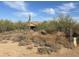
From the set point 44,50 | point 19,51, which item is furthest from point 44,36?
point 19,51

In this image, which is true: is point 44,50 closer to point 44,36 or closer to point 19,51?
point 44,36

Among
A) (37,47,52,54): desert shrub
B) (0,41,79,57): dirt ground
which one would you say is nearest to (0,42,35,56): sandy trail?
(0,41,79,57): dirt ground

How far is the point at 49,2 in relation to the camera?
419 centimetres

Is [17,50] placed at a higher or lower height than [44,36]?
lower

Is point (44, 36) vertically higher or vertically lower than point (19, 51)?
higher

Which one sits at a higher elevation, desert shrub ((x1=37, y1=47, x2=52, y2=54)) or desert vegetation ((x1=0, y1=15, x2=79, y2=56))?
desert vegetation ((x1=0, y1=15, x2=79, y2=56))

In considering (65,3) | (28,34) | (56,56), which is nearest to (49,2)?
(65,3)

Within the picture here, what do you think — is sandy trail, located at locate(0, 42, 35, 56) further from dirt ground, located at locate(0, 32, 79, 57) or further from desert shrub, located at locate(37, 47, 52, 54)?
desert shrub, located at locate(37, 47, 52, 54)

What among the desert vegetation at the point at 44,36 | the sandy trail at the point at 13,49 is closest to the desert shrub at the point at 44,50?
the desert vegetation at the point at 44,36

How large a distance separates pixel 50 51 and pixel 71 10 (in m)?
0.75

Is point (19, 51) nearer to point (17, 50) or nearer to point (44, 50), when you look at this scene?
point (17, 50)

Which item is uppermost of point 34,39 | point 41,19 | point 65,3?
point 65,3

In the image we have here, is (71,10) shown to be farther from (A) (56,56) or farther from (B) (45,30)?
(A) (56,56)

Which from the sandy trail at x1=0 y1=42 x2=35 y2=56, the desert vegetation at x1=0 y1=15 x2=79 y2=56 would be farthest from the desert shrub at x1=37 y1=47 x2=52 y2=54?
the sandy trail at x1=0 y1=42 x2=35 y2=56
